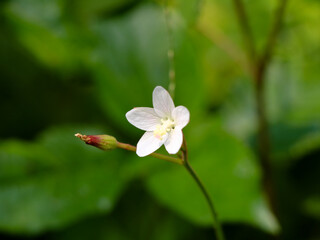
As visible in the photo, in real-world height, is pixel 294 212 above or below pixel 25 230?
below

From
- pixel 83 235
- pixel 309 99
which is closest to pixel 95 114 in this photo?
pixel 83 235

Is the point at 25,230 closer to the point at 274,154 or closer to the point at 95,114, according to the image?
the point at 95,114

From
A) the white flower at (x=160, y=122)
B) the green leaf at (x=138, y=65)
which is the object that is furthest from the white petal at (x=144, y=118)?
the green leaf at (x=138, y=65)

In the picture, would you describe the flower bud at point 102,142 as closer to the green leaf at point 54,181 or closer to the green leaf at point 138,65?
the green leaf at point 54,181

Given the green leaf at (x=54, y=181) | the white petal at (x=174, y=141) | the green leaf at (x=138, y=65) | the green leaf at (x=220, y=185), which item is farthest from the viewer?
the green leaf at (x=138, y=65)

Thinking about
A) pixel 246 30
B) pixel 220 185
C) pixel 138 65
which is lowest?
pixel 220 185

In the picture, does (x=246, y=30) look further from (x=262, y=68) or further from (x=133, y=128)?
(x=133, y=128)

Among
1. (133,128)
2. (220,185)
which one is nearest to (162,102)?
(220,185)
